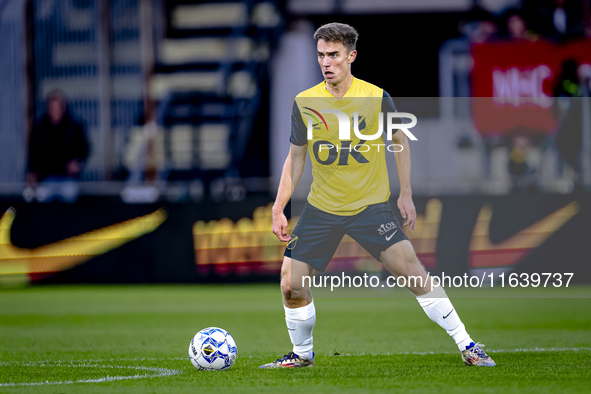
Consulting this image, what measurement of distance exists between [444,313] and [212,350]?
1460 millimetres

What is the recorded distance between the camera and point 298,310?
17.8 ft

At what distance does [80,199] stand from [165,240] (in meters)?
1.35

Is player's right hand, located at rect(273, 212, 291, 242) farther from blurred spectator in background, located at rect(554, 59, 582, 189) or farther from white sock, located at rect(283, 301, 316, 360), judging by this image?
blurred spectator in background, located at rect(554, 59, 582, 189)

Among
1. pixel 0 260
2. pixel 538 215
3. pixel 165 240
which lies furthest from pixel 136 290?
pixel 538 215

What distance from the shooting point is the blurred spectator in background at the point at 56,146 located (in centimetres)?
1268

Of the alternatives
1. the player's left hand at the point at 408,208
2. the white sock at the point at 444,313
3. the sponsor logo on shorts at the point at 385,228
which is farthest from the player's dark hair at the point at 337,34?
the white sock at the point at 444,313

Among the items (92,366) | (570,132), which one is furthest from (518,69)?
(92,366)

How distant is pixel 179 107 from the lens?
14.9m

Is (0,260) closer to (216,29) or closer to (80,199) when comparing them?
(80,199)

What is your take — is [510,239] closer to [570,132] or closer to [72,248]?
[570,132]

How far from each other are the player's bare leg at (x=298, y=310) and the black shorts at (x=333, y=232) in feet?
0.25

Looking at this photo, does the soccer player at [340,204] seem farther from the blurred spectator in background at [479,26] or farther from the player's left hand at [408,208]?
the blurred spectator in background at [479,26]

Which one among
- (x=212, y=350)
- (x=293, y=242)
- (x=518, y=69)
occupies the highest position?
(x=518, y=69)

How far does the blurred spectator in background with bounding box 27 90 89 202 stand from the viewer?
12.7 m
